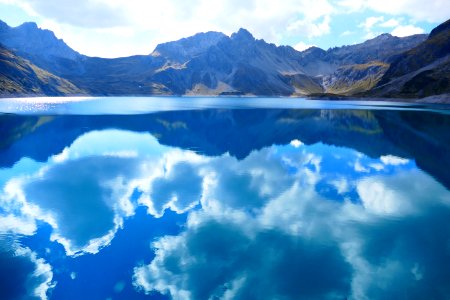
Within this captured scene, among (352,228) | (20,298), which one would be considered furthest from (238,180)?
(20,298)

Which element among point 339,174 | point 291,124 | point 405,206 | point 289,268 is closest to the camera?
point 289,268

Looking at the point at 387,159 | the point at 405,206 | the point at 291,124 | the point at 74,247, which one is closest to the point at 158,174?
the point at 74,247

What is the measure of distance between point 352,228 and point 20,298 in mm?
22937

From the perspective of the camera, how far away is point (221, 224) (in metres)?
26.9

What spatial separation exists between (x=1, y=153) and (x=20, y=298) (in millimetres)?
45206

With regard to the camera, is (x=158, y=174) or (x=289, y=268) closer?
(x=289, y=268)

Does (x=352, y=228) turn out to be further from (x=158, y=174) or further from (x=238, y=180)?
(x=158, y=174)

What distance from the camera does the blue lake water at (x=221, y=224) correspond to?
18.5 meters

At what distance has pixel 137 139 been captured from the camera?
7088 cm

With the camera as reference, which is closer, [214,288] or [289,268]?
[214,288]

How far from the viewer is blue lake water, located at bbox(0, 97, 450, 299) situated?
18.5 metres

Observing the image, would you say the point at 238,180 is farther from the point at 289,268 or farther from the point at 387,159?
the point at 387,159

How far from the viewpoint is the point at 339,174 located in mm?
44562

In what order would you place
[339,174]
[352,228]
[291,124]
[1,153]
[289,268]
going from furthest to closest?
[291,124] < [1,153] < [339,174] < [352,228] < [289,268]
